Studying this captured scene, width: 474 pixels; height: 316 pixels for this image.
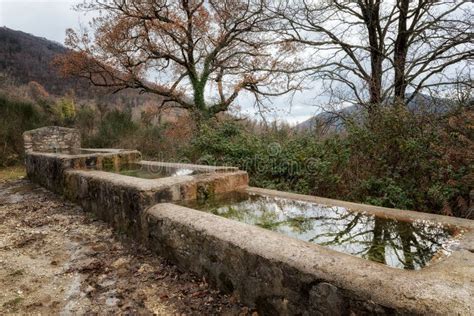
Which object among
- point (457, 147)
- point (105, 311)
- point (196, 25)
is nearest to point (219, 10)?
point (196, 25)

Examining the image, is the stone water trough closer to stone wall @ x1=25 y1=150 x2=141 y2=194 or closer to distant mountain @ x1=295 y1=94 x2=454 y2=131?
stone wall @ x1=25 y1=150 x2=141 y2=194

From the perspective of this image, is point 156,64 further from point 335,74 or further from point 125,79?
point 335,74

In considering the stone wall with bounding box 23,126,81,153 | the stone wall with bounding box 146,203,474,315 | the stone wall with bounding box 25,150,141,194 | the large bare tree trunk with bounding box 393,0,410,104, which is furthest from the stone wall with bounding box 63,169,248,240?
the stone wall with bounding box 23,126,81,153

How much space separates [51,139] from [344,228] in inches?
404

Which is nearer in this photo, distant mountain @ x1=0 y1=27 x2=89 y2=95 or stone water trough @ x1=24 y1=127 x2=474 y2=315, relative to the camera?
stone water trough @ x1=24 y1=127 x2=474 y2=315

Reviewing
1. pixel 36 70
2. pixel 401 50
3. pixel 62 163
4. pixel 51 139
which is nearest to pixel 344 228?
pixel 62 163

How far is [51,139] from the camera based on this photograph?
9.87m

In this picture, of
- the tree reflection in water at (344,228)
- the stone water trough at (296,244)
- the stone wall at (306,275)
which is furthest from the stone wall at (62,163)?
the stone wall at (306,275)

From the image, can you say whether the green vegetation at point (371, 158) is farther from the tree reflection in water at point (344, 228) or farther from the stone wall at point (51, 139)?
the stone wall at point (51, 139)

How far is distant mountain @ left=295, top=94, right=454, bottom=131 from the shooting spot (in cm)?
416

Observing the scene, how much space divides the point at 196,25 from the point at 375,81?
6793 millimetres

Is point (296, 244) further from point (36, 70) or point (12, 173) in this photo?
point (36, 70)

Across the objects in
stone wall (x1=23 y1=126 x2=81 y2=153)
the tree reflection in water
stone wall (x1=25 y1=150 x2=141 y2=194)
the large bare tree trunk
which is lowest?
the tree reflection in water

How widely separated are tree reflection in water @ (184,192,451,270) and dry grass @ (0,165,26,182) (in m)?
7.96
